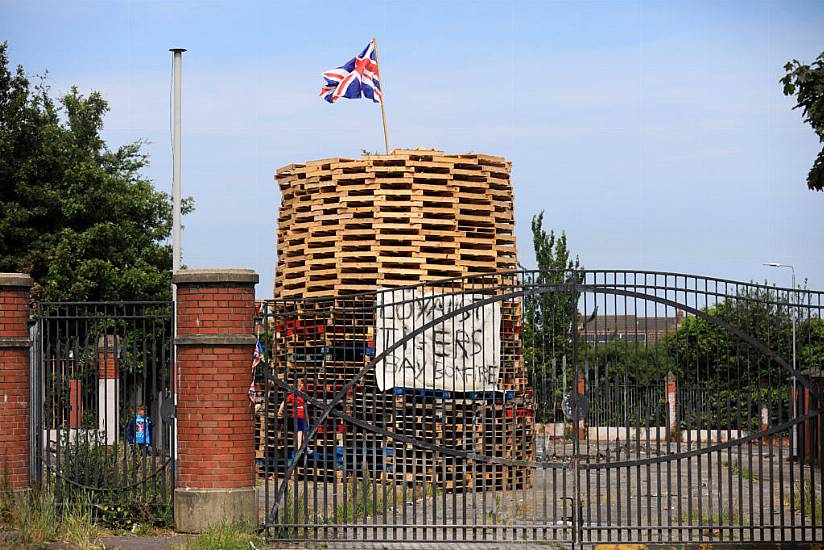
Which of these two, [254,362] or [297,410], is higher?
[254,362]

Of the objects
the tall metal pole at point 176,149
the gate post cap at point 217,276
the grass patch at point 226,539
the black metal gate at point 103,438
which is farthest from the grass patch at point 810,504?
the tall metal pole at point 176,149

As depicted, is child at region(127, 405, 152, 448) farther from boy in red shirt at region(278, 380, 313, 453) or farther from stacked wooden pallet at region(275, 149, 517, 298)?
stacked wooden pallet at region(275, 149, 517, 298)

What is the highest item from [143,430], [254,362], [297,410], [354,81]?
[354,81]

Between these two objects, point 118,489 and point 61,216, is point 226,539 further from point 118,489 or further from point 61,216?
point 61,216

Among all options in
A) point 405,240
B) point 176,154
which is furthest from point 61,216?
point 405,240

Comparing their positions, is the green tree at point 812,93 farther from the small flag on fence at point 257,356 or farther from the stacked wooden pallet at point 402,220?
the small flag on fence at point 257,356

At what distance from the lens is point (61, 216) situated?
41000 millimetres

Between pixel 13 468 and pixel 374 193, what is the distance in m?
7.64

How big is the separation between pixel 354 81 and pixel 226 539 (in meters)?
10.5

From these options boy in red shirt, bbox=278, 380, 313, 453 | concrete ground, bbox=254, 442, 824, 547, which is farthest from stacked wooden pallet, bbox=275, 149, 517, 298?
concrete ground, bbox=254, 442, 824, 547

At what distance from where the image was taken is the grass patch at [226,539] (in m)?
12.1

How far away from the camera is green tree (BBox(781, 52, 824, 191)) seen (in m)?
18.4

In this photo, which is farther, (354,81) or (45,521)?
(354,81)

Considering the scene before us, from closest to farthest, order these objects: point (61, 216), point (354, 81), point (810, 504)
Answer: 1. point (810, 504)
2. point (354, 81)
3. point (61, 216)
